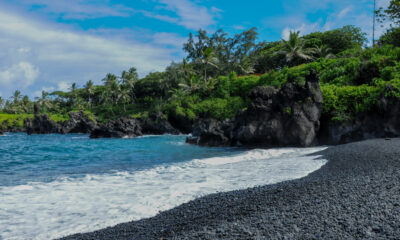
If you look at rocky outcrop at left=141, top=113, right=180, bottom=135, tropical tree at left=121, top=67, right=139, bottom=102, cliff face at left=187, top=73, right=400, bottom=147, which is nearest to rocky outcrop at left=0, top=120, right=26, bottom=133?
tropical tree at left=121, top=67, right=139, bottom=102

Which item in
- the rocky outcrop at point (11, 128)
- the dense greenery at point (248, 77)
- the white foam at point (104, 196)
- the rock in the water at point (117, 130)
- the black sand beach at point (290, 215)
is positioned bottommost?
the white foam at point (104, 196)

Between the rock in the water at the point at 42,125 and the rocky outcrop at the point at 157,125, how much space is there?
24229mm

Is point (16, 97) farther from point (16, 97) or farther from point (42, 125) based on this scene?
point (42, 125)

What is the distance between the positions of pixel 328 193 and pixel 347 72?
21.9 m

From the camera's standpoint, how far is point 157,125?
44312mm

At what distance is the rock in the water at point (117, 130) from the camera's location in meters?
38.4

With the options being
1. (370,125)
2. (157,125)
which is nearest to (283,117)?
(370,125)

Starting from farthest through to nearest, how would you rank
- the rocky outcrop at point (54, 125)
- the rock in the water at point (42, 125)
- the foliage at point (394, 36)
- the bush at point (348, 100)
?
the rock in the water at point (42, 125), the rocky outcrop at point (54, 125), the foliage at point (394, 36), the bush at point (348, 100)

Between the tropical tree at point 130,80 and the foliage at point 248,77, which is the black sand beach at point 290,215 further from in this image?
the tropical tree at point 130,80

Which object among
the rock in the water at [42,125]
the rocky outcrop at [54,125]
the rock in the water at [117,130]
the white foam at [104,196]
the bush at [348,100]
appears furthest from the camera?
the rock in the water at [42,125]

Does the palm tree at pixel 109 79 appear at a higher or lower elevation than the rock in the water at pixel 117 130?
higher

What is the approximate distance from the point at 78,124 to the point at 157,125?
21996mm

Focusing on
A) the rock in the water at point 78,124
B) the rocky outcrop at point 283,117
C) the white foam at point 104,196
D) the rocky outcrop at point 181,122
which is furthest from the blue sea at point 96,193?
the rock in the water at point 78,124

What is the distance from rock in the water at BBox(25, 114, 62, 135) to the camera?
57.9m
